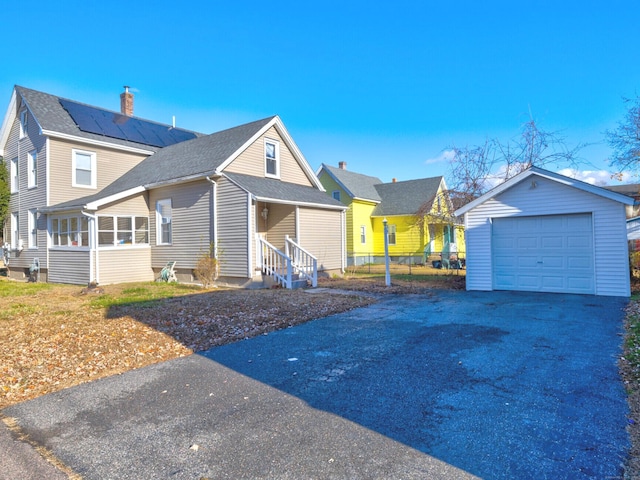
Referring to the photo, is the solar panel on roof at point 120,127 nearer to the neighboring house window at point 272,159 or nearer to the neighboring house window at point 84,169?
the neighboring house window at point 84,169

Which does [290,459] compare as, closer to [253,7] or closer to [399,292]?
[399,292]

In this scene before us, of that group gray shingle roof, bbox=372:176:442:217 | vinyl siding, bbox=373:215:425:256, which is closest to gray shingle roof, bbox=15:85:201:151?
gray shingle roof, bbox=372:176:442:217

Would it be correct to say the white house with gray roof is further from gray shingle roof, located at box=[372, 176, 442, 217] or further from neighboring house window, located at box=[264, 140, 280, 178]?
gray shingle roof, located at box=[372, 176, 442, 217]

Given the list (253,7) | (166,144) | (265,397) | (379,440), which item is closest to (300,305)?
(265,397)

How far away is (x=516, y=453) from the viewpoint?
291 cm

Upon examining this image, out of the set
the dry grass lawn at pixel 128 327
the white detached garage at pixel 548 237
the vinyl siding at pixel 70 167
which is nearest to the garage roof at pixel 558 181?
the white detached garage at pixel 548 237

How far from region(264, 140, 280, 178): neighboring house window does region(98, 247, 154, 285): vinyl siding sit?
19.4 feet

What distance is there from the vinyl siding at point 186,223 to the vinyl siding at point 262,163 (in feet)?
5.09

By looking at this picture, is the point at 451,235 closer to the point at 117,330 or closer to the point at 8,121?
the point at 117,330

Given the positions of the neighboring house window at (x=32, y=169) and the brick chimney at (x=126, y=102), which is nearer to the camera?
the neighboring house window at (x=32, y=169)

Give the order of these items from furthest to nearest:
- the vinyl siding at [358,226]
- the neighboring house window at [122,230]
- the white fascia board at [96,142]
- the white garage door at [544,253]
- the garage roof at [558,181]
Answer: the vinyl siding at [358,226], the white fascia board at [96,142], the neighboring house window at [122,230], the white garage door at [544,253], the garage roof at [558,181]

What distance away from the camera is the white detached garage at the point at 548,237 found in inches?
416

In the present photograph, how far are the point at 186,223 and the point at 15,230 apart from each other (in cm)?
1045

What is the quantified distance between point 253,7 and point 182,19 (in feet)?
8.21
